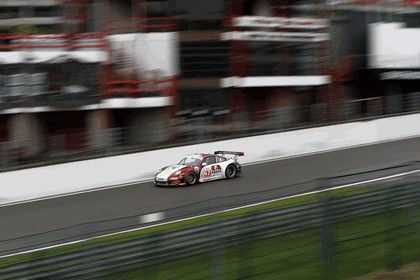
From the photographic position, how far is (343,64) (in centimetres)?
4166

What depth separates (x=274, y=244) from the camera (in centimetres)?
1088

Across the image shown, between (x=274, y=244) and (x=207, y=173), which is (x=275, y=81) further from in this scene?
(x=274, y=244)

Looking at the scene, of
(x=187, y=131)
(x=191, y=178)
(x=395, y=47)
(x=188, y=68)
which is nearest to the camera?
(x=191, y=178)

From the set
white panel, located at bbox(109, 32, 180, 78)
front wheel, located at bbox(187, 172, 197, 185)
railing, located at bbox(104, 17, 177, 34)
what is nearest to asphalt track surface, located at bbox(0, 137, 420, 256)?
front wheel, located at bbox(187, 172, 197, 185)

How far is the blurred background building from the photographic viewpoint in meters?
31.6

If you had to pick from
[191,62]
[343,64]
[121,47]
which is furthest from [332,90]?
[121,47]

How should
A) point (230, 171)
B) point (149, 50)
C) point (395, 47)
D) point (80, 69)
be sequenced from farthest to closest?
point (395, 47) < point (149, 50) < point (80, 69) < point (230, 171)

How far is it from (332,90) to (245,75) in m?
4.62

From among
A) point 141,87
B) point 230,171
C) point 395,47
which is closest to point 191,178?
point 230,171

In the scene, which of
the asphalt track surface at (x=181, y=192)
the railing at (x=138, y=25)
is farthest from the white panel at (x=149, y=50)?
the asphalt track surface at (x=181, y=192)

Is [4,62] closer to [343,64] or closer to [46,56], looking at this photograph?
[46,56]

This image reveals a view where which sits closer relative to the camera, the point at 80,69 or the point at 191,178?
the point at 191,178

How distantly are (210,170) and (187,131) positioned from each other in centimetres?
429

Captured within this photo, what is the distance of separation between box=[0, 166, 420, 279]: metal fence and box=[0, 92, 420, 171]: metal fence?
16.1m
